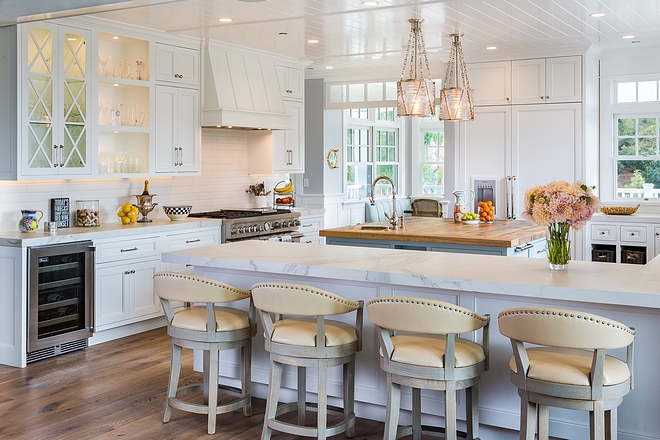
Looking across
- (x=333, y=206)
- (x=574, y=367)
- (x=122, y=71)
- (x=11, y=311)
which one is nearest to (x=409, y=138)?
(x=333, y=206)

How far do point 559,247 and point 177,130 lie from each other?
427cm

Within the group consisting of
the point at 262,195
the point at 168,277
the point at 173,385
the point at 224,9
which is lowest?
the point at 173,385

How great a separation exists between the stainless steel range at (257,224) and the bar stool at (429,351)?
12.5ft

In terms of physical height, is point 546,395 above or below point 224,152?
below

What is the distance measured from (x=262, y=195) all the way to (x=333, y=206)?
2022 millimetres

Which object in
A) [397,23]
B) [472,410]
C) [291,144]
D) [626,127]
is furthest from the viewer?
[291,144]

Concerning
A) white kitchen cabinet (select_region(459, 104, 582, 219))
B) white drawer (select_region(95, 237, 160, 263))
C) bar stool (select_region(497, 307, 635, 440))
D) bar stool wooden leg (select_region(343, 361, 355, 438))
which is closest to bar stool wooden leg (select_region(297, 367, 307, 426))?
bar stool wooden leg (select_region(343, 361, 355, 438))

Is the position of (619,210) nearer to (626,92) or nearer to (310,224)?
(626,92)

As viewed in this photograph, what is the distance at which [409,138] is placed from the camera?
38.7 ft

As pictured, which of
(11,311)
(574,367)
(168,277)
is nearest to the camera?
(574,367)

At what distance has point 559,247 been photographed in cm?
344

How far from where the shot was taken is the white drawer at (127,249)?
18.1 ft

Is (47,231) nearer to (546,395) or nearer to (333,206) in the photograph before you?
(546,395)

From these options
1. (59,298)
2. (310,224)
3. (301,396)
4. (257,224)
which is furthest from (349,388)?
(310,224)
